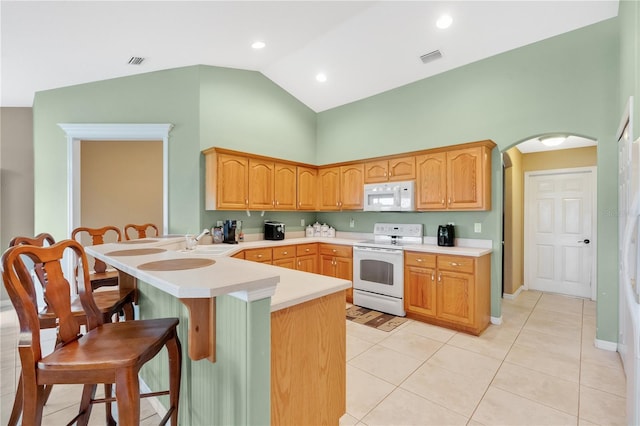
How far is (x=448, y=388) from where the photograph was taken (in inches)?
89.7

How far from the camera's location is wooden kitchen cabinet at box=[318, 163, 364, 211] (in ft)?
15.3

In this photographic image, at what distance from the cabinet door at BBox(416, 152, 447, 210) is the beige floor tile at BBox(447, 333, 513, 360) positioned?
5.10ft

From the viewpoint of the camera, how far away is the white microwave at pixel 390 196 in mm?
4016

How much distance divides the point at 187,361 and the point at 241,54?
3.85 meters

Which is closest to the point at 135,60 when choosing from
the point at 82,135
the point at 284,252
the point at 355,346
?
the point at 82,135

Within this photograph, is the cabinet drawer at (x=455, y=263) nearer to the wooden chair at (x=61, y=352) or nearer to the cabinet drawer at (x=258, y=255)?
the cabinet drawer at (x=258, y=255)

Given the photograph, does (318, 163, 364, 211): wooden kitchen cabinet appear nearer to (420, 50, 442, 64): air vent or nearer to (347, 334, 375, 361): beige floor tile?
(420, 50, 442, 64): air vent

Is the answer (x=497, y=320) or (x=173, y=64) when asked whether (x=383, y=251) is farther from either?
(x=173, y=64)

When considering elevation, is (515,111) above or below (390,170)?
above

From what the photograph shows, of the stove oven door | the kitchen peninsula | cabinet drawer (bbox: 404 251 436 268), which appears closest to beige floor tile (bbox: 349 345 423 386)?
the kitchen peninsula

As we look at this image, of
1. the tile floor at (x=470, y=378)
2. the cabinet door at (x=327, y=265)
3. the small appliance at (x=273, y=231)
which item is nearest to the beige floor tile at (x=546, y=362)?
the tile floor at (x=470, y=378)

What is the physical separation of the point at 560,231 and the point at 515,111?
2699 millimetres

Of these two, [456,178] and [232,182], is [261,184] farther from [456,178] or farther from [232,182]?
[456,178]

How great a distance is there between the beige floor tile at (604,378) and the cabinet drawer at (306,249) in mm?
3325
